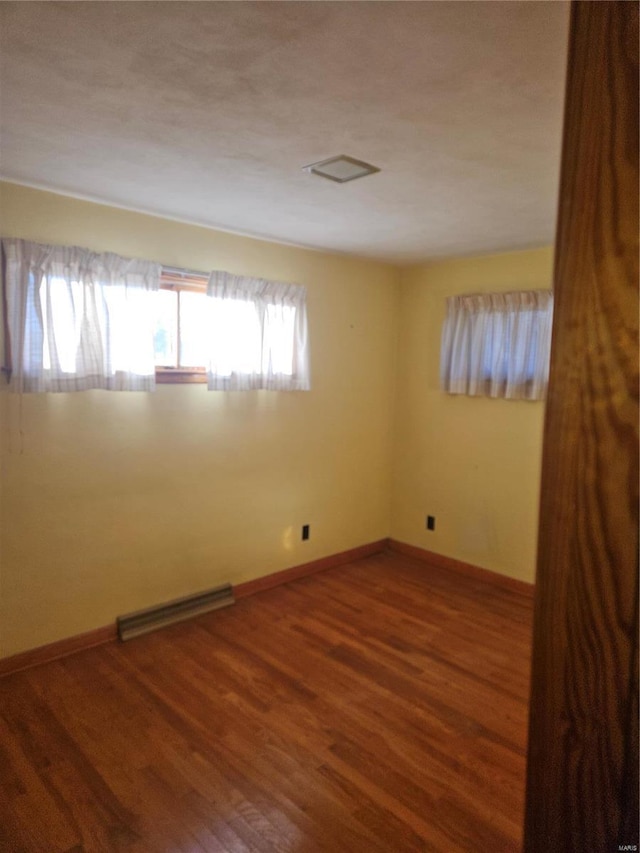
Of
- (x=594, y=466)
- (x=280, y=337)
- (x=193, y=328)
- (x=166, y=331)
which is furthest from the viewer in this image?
(x=280, y=337)

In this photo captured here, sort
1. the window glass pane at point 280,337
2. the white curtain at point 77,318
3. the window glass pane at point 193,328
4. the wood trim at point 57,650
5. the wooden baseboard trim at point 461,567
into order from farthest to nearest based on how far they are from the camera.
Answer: the wooden baseboard trim at point 461,567, the window glass pane at point 280,337, the window glass pane at point 193,328, the wood trim at point 57,650, the white curtain at point 77,318

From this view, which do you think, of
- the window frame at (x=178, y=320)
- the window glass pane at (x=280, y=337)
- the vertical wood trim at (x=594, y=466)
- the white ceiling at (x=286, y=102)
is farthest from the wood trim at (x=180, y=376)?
the vertical wood trim at (x=594, y=466)

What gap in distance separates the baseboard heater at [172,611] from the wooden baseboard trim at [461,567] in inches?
64.0

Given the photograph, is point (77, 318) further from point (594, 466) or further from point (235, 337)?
point (594, 466)

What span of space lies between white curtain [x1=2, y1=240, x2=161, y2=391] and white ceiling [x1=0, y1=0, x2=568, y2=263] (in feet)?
1.14

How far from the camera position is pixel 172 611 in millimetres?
3107

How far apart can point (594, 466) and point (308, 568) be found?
3535mm

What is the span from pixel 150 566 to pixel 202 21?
8.68 feet

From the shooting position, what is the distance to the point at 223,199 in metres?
Answer: 2.53

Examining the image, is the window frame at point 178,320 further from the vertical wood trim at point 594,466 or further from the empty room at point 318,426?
the vertical wood trim at point 594,466

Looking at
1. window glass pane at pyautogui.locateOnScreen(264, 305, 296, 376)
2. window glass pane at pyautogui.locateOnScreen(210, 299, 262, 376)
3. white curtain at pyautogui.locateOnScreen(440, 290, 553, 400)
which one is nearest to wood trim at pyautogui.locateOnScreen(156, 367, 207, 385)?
window glass pane at pyautogui.locateOnScreen(210, 299, 262, 376)

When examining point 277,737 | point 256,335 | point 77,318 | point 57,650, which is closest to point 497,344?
point 256,335

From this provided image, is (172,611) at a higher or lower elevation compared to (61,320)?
lower

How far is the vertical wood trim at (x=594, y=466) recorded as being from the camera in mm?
519
